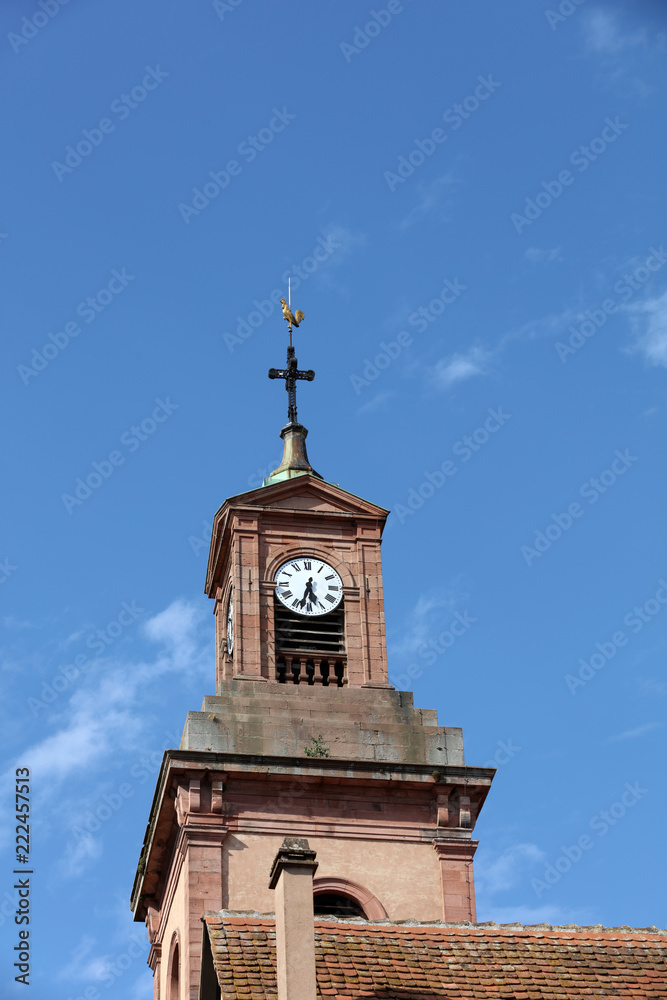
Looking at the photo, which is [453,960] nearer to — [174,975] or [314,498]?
[174,975]

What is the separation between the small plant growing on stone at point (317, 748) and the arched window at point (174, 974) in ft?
14.2

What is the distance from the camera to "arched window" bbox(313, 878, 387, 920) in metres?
35.5

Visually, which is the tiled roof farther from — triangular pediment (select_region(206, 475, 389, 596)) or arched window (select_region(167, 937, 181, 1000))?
triangular pediment (select_region(206, 475, 389, 596))

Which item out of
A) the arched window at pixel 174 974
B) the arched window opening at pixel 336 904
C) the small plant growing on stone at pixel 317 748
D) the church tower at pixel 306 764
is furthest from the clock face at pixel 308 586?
the arched window at pixel 174 974

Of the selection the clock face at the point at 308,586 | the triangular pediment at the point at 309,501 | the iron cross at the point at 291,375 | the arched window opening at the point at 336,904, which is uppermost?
the iron cross at the point at 291,375

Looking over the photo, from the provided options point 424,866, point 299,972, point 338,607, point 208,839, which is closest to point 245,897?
point 208,839

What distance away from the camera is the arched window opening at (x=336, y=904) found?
35375mm

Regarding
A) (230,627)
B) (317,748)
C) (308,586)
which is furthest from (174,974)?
(308,586)

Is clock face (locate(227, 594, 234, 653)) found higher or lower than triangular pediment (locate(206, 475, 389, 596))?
lower

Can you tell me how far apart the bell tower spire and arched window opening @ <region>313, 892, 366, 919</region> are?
9753mm

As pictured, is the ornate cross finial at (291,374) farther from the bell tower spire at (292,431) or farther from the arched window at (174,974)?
the arched window at (174,974)

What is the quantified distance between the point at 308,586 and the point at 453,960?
15595 millimetres

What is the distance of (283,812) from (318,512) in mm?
7193

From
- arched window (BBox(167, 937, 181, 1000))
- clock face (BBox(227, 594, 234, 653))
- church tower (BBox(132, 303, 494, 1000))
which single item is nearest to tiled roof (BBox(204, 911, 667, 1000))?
church tower (BBox(132, 303, 494, 1000))
